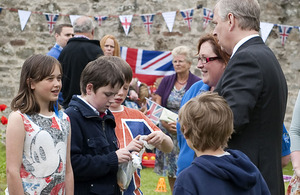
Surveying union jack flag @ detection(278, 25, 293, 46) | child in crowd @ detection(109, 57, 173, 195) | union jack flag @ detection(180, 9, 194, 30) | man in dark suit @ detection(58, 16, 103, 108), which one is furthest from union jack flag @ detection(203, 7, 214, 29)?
child in crowd @ detection(109, 57, 173, 195)

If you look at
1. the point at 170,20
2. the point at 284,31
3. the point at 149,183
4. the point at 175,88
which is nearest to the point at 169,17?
the point at 170,20

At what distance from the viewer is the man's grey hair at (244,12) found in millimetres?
2805

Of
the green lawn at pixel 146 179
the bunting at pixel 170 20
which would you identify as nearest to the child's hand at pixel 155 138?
the green lawn at pixel 146 179

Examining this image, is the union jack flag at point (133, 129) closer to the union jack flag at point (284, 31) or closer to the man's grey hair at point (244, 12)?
the man's grey hair at point (244, 12)

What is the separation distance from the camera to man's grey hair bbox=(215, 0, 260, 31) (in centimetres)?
280

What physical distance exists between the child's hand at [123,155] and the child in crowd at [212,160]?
79 centimetres

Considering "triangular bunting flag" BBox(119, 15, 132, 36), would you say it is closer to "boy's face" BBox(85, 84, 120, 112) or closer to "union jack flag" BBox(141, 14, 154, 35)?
"union jack flag" BBox(141, 14, 154, 35)

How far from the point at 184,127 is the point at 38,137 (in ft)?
2.98

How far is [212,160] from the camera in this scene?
85.3 inches

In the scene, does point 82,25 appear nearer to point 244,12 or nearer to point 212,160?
point 244,12

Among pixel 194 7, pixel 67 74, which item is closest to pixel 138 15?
pixel 194 7

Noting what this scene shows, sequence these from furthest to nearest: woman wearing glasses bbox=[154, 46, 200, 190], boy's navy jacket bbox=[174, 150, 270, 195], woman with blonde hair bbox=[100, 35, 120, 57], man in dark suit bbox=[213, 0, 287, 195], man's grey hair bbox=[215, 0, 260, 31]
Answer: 1. woman wearing glasses bbox=[154, 46, 200, 190]
2. woman with blonde hair bbox=[100, 35, 120, 57]
3. man's grey hair bbox=[215, 0, 260, 31]
4. man in dark suit bbox=[213, 0, 287, 195]
5. boy's navy jacket bbox=[174, 150, 270, 195]

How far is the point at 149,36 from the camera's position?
9.46 m

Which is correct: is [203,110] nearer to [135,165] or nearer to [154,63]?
[135,165]
